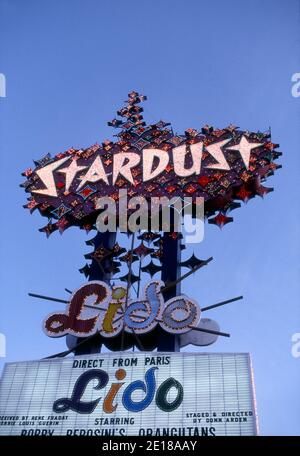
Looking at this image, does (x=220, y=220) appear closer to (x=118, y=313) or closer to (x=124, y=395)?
(x=118, y=313)

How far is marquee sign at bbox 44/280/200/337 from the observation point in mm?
15281

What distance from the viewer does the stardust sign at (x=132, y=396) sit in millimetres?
12430

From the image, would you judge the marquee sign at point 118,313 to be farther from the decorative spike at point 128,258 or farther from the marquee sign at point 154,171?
the marquee sign at point 154,171

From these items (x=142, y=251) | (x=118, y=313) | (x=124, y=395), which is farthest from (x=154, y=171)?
(x=124, y=395)

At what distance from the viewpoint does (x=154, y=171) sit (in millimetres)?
19562

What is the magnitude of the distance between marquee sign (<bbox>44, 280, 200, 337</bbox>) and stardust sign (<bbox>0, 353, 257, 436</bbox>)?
→ 147 centimetres

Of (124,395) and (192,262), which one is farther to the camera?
(192,262)

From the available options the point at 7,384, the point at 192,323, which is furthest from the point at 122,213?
the point at 7,384

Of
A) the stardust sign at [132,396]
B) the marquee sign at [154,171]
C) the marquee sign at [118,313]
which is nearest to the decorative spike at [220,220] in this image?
the marquee sign at [154,171]

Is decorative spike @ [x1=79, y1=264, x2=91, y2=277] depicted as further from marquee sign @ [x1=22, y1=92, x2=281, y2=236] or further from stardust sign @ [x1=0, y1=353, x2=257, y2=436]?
stardust sign @ [x1=0, y1=353, x2=257, y2=436]

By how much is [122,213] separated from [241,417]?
28.3 ft

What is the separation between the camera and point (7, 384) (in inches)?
560

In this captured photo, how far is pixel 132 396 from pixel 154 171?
28.8ft

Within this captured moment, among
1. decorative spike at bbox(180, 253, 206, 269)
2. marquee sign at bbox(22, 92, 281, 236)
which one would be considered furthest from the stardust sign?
marquee sign at bbox(22, 92, 281, 236)
